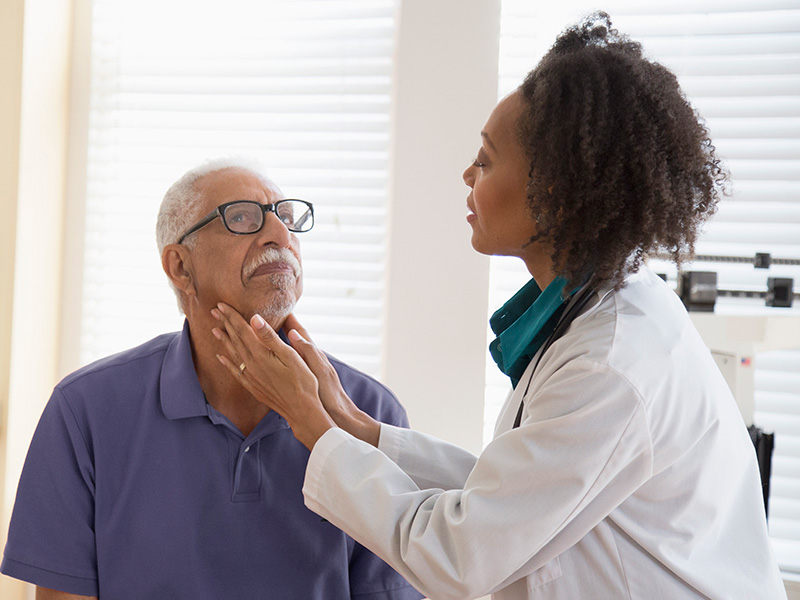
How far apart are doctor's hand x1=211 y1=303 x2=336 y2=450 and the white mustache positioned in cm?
10

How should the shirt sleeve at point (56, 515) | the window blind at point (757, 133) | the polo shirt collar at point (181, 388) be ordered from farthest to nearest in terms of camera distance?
the window blind at point (757, 133), the polo shirt collar at point (181, 388), the shirt sleeve at point (56, 515)

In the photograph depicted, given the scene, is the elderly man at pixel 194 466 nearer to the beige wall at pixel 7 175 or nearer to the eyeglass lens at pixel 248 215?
the eyeglass lens at pixel 248 215

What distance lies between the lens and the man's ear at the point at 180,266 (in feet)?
5.17

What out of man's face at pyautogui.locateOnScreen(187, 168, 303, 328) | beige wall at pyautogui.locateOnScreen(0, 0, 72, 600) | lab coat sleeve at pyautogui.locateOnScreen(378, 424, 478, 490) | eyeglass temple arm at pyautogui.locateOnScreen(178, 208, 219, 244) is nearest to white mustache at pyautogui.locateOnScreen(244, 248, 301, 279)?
man's face at pyautogui.locateOnScreen(187, 168, 303, 328)

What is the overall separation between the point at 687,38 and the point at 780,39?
0.28 metres

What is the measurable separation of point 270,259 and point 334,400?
35cm

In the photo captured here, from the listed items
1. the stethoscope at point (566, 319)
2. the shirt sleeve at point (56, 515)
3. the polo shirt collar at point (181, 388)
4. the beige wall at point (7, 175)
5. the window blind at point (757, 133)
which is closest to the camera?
the stethoscope at point (566, 319)

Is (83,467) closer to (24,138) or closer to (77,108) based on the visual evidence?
(24,138)

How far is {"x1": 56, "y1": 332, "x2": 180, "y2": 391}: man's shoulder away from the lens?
1.48 m

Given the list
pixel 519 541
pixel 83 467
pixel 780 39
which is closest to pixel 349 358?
pixel 83 467

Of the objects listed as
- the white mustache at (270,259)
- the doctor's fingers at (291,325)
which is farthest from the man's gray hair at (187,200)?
the doctor's fingers at (291,325)

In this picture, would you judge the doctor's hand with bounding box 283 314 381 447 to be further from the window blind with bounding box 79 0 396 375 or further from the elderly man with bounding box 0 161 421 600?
the window blind with bounding box 79 0 396 375

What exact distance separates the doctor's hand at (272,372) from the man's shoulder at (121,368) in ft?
0.56

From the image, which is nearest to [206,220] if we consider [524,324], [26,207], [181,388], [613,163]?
[181,388]
